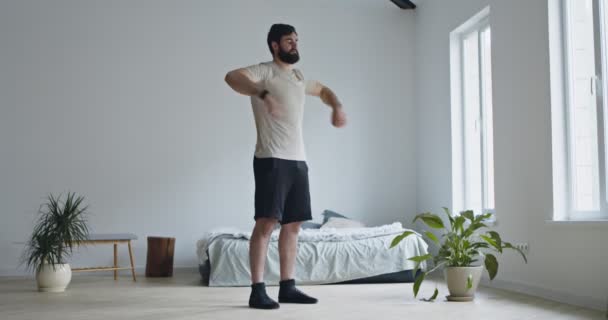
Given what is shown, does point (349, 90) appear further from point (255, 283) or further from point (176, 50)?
point (255, 283)

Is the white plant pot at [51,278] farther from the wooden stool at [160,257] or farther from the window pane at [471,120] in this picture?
the window pane at [471,120]

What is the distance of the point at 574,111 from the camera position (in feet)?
13.5

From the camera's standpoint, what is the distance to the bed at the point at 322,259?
498 centimetres

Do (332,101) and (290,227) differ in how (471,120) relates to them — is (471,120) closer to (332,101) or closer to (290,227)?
(332,101)

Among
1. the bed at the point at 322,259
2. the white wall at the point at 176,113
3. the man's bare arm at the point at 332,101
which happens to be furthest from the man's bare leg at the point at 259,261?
the white wall at the point at 176,113

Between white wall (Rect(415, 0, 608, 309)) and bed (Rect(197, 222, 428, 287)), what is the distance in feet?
2.51

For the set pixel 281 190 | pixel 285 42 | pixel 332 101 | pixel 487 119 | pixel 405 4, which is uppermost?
pixel 405 4

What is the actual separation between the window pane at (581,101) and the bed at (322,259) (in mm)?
1417

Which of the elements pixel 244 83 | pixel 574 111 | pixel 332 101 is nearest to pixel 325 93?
pixel 332 101

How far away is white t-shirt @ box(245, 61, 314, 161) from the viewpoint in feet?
11.8

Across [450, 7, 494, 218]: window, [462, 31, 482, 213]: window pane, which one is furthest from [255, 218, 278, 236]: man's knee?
[462, 31, 482, 213]: window pane

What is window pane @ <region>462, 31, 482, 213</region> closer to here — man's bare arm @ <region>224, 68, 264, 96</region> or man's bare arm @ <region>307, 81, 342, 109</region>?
man's bare arm @ <region>307, 81, 342, 109</region>

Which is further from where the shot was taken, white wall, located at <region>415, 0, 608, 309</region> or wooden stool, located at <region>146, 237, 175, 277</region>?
wooden stool, located at <region>146, 237, 175, 277</region>

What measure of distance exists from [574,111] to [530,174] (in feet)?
1.65
